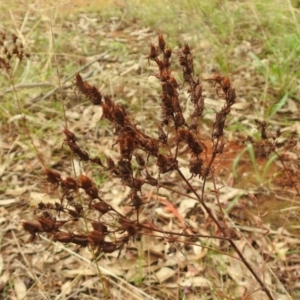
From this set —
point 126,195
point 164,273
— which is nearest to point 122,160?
point 164,273

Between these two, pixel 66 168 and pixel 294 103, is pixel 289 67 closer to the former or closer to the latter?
pixel 294 103

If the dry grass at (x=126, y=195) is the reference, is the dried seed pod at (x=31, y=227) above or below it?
above

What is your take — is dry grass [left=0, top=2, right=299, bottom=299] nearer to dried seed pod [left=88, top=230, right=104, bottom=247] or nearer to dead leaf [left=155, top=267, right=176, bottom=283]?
dead leaf [left=155, top=267, right=176, bottom=283]

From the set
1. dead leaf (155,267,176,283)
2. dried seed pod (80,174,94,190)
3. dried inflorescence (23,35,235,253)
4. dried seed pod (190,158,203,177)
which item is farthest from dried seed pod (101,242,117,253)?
dead leaf (155,267,176,283)

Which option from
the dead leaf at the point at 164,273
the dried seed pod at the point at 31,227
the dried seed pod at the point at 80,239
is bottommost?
the dead leaf at the point at 164,273

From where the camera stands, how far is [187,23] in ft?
12.1

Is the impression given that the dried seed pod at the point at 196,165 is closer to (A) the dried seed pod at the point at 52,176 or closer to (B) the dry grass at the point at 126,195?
(B) the dry grass at the point at 126,195

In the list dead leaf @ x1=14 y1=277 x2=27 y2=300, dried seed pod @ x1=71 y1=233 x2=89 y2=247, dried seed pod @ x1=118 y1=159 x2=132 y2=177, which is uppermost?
dried seed pod @ x1=118 y1=159 x2=132 y2=177

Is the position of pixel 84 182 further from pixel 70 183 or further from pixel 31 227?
pixel 31 227

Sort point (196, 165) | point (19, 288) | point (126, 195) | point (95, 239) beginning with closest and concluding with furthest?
1. point (95, 239)
2. point (196, 165)
3. point (19, 288)
4. point (126, 195)

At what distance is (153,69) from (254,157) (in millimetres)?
1469

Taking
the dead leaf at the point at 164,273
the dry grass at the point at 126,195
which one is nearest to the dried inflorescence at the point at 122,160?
the dry grass at the point at 126,195

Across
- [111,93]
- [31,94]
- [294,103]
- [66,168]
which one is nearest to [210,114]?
[294,103]

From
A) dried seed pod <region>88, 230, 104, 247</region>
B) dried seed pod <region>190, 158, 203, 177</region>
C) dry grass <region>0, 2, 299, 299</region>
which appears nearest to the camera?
dried seed pod <region>88, 230, 104, 247</region>
